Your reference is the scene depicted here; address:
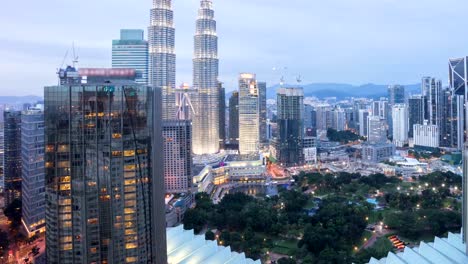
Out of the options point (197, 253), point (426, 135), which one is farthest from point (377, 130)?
point (197, 253)

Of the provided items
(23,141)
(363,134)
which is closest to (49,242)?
(23,141)

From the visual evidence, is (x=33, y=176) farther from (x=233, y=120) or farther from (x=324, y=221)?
(x=233, y=120)

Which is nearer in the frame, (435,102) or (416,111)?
(435,102)

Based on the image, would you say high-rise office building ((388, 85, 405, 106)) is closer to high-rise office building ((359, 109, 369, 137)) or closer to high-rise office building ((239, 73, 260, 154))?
high-rise office building ((359, 109, 369, 137))

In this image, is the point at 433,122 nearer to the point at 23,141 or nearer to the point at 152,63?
the point at 152,63

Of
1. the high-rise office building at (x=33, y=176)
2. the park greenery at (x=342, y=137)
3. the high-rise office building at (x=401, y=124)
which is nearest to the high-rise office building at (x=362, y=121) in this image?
the park greenery at (x=342, y=137)

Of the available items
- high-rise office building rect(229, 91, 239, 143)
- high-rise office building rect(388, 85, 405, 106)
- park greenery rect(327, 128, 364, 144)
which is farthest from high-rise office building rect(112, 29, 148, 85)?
high-rise office building rect(388, 85, 405, 106)

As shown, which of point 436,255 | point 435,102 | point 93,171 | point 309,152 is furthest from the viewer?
point 435,102

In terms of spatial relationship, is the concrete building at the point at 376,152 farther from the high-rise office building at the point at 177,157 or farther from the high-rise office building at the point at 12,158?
the high-rise office building at the point at 12,158
